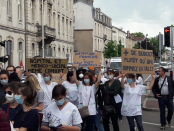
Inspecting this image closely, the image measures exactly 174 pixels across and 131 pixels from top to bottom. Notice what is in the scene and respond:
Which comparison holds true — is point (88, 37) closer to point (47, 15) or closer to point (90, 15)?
point (90, 15)

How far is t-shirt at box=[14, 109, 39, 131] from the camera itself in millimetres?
4422

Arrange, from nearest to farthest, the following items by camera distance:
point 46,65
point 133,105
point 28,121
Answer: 1. point 28,121
2. point 133,105
3. point 46,65

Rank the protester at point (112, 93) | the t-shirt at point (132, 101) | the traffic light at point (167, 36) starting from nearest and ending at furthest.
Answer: the t-shirt at point (132, 101)
the protester at point (112, 93)
the traffic light at point (167, 36)

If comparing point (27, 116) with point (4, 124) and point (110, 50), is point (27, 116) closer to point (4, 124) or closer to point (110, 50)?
point (4, 124)

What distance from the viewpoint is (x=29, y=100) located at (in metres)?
4.74

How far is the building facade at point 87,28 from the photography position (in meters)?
65.2

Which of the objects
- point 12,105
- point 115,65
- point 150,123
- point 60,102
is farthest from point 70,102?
point 115,65

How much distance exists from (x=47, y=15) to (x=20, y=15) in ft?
25.1

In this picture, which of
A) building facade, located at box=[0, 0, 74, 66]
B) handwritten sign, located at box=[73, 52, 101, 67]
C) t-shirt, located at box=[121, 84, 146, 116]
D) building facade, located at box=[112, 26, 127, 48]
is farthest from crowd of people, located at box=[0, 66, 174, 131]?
building facade, located at box=[112, 26, 127, 48]

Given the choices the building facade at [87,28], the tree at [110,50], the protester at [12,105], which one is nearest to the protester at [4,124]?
the protester at [12,105]

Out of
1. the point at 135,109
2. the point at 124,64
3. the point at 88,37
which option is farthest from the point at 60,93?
the point at 88,37

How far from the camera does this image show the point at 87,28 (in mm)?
68438

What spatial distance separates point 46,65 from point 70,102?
5296 mm

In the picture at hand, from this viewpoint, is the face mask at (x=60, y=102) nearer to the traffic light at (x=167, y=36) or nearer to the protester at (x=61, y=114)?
the protester at (x=61, y=114)
